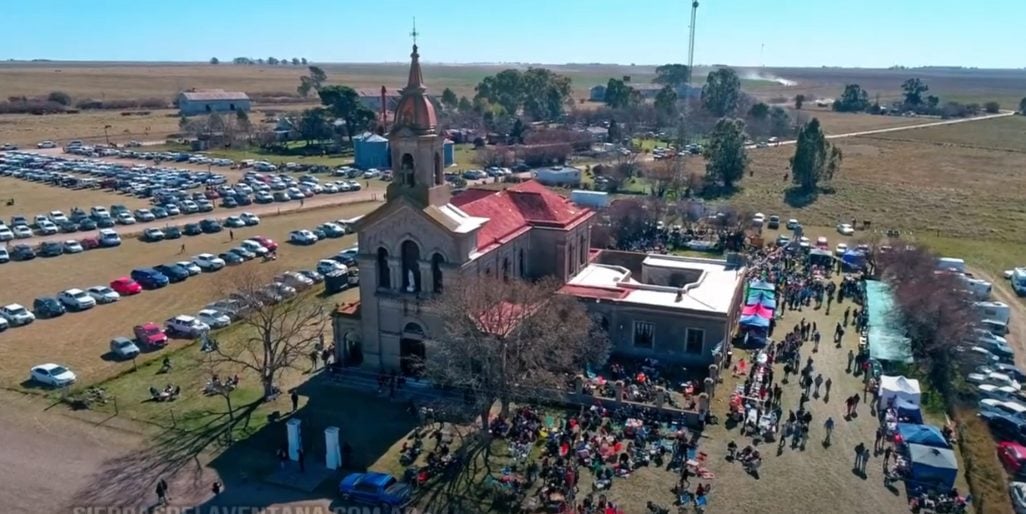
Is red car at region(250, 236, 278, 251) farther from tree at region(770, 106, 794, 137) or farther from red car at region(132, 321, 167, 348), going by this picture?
tree at region(770, 106, 794, 137)

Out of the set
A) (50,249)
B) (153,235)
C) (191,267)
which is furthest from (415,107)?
(50,249)

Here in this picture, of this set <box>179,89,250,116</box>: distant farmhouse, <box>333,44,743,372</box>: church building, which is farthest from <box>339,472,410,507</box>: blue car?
<box>179,89,250,116</box>: distant farmhouse

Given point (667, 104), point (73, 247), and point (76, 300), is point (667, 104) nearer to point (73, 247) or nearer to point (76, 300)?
point (73, 247)

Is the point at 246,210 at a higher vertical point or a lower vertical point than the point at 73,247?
higher

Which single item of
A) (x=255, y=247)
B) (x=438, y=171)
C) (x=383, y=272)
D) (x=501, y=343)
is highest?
(x=438, y=171)

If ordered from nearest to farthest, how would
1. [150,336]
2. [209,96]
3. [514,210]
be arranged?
[150,336] → [514,210] → [209,96]

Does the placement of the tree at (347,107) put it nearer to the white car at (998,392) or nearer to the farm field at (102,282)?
the farm field at (102,282)

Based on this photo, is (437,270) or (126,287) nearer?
(437,270)
